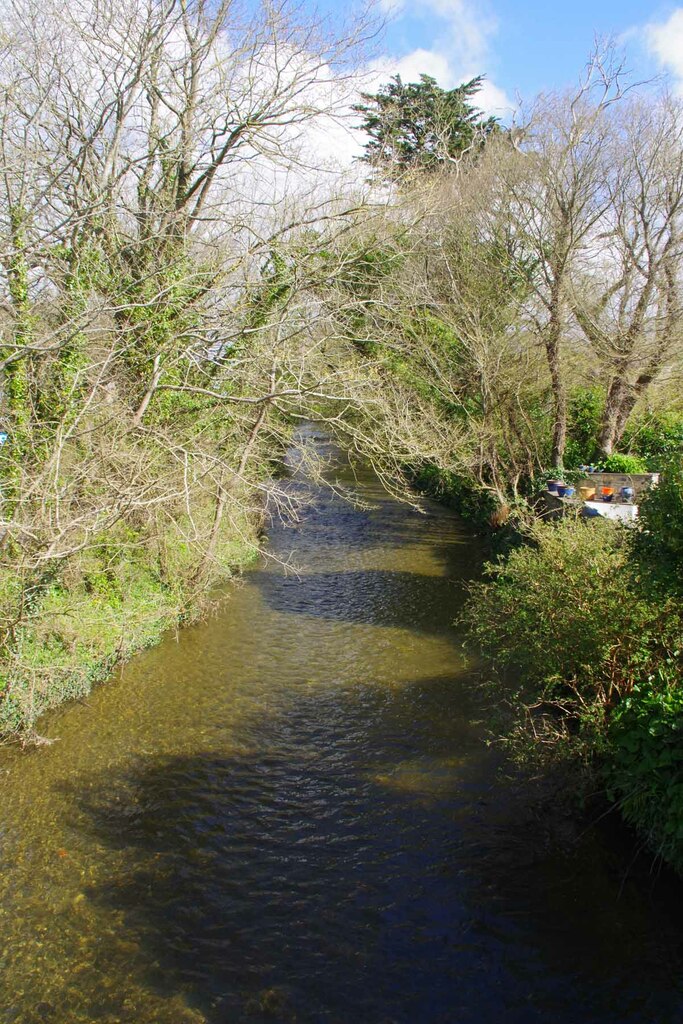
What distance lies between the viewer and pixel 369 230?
1538 cm

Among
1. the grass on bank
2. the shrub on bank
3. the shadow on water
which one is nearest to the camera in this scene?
the shrub on bank

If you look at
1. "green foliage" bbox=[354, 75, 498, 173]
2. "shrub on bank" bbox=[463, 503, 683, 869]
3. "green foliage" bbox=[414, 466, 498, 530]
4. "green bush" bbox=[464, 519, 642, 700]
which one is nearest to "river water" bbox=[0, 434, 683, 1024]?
"shrub on bank" bbox=[463, 503, 683, 869]

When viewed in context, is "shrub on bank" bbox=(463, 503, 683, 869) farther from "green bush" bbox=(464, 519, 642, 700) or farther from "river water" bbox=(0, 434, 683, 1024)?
"river water" bbox=(0, 434, 683, 1024)

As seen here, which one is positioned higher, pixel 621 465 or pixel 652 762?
pixel 621 465

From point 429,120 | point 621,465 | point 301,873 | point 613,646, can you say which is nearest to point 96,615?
point 301,873

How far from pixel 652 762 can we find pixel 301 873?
136 inches

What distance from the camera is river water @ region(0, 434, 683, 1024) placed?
19.2 feet

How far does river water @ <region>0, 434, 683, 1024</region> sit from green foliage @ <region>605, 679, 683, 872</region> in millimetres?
599

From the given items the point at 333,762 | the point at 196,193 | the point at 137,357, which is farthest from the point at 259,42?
the point at 333,762

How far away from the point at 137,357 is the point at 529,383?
997 cm

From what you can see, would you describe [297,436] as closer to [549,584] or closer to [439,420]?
[439,420]

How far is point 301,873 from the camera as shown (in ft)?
23.9

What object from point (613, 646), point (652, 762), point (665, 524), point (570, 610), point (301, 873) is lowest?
point (301, 873)

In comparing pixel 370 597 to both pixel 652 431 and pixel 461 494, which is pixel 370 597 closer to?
pixel 461 494
